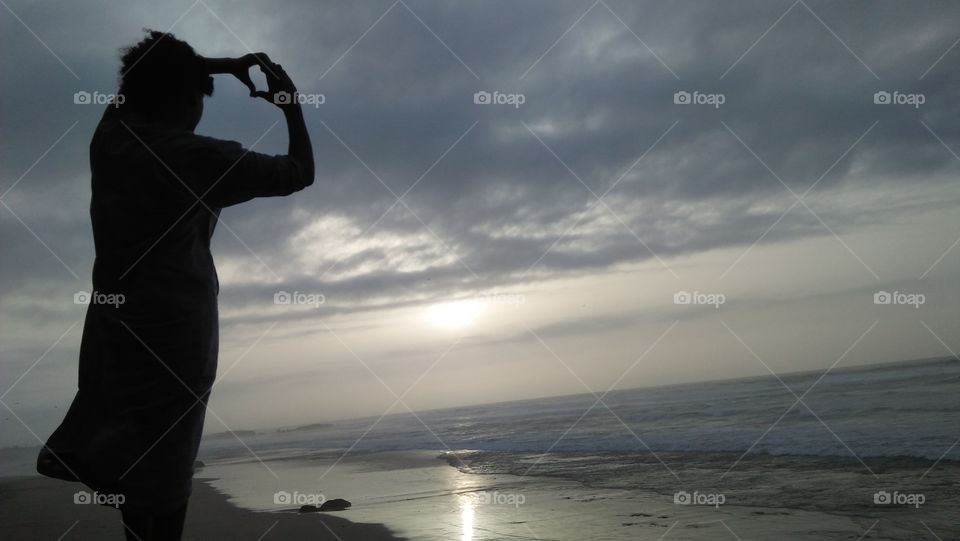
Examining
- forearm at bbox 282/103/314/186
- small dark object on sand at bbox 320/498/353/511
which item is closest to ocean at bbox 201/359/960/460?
small dark object on sand at bbox 320/498/353/511

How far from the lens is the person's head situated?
1.45 meters

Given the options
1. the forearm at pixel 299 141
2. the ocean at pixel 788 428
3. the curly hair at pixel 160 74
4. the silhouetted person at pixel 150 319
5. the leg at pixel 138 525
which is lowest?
the leg at pixel 138 525

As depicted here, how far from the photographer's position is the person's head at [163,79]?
145cm

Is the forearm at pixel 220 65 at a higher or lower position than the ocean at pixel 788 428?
lower

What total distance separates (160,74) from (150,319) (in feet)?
1.70

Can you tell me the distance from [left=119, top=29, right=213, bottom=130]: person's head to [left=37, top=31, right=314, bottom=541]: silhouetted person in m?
0.06

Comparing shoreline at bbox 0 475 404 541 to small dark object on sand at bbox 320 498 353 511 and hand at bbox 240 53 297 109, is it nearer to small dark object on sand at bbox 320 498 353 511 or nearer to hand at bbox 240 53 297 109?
small dark object on sand at bbox 320 498 353 511

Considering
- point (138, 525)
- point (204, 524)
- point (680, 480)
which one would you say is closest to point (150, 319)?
point (138, 525)

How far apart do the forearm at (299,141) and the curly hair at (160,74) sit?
0.20 metres

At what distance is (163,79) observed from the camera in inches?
57.2

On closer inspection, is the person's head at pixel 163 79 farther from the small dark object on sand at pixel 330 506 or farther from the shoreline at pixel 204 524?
the small dark object on sand at pixel 330 506

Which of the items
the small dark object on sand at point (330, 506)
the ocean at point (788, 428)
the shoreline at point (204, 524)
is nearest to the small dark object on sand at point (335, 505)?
the small dark object on sand at point (330, 506)

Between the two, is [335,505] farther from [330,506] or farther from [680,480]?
[680,480]

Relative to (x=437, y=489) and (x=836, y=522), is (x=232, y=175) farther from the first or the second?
(x=437, y=489)
